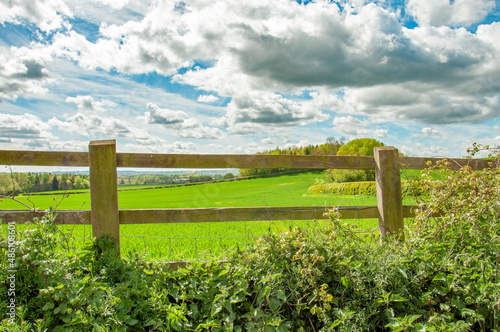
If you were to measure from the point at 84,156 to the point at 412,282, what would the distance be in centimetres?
338

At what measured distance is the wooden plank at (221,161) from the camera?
3232 millimetres

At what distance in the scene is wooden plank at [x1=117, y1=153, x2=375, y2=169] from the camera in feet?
10.6

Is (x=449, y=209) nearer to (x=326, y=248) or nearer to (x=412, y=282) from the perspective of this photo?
(x=412, y=282)

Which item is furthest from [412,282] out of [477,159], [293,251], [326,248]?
[477,159]

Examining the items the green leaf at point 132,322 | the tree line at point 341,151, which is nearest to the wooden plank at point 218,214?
the green leaf at point 132,322

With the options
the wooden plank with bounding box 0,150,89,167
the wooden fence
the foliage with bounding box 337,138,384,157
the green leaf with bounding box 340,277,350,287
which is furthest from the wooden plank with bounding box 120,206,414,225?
the foliage with bounding box 337,138,384,157

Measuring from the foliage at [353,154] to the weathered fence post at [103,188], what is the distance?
1308 centimetres

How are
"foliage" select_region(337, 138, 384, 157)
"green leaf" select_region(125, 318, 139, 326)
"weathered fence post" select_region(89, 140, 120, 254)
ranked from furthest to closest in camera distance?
"foliage" select_region(337, 138, 384, 157) < "weathered fence post" select_region(89, 140, 120, 254) < "green leaf" select_region(125, 318, 139, 326)

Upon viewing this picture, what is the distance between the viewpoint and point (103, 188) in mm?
3145

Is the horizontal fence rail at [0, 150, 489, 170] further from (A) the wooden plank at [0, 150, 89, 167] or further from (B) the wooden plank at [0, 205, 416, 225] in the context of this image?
(B) the wooden plank at [0, 205, 416, 225]

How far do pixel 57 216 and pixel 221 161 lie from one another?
1.80 m

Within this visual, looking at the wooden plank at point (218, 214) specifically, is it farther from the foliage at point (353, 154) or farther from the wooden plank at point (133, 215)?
the foliage at point (353, 154)

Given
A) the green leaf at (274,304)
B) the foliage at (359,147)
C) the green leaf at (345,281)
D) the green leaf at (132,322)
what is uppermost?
the foliage at (359,147)

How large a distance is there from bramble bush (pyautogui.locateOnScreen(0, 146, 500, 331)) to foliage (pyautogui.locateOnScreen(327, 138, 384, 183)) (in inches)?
495
